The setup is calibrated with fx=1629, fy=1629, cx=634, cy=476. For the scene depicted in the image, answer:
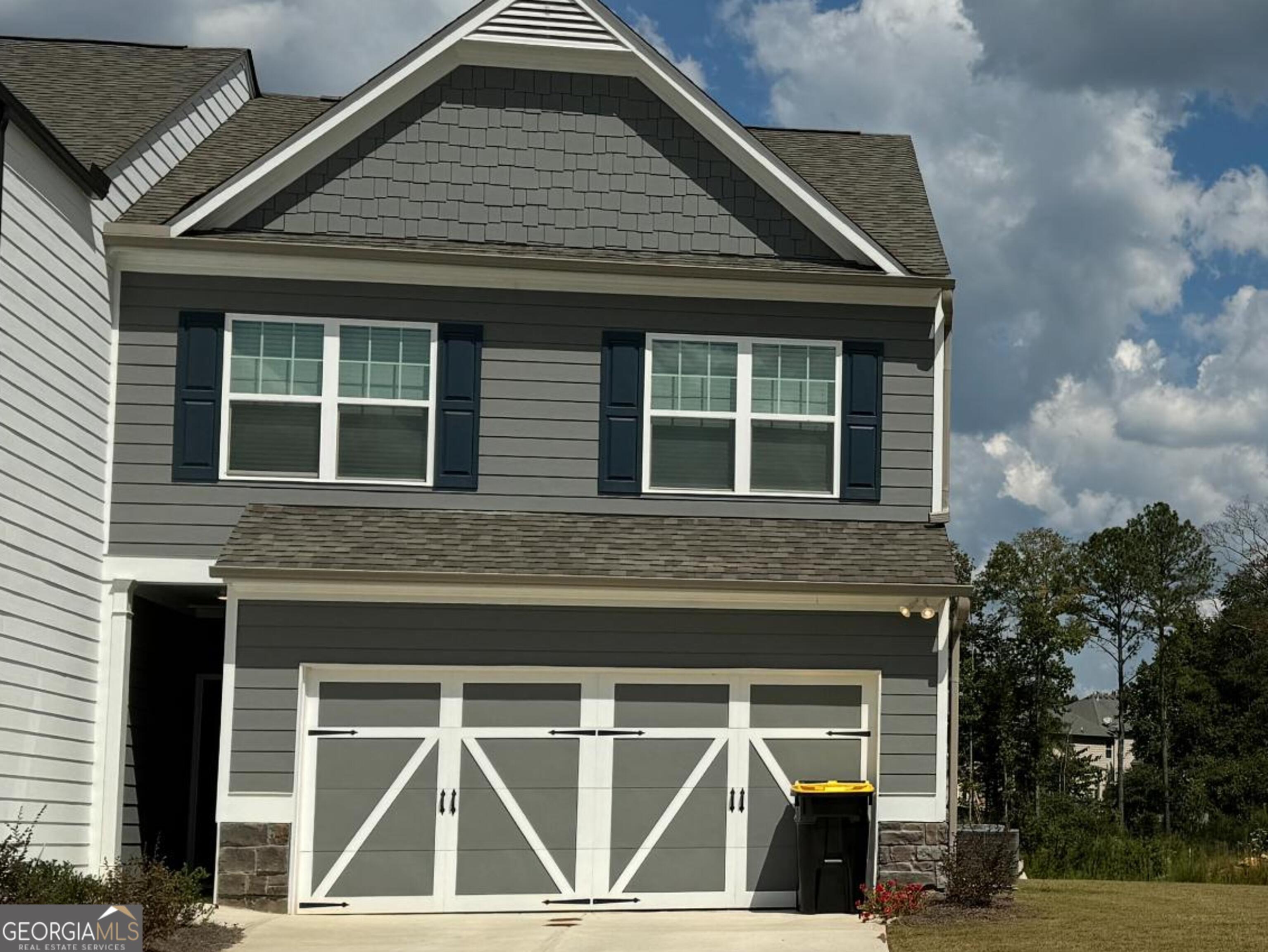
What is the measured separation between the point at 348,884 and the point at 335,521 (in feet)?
10.3

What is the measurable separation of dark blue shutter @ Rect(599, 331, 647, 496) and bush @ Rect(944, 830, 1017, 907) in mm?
4272

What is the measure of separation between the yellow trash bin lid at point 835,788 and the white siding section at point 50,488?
20.1ft

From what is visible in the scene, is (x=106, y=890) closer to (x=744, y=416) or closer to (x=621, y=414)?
(x=621, y=414)

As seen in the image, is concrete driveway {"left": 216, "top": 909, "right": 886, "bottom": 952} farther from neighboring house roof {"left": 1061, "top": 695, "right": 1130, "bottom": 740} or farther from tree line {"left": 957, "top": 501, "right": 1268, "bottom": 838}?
neighboring house roof {"left": 1061, "top": 695, "right": 1130, "bottom": 740}

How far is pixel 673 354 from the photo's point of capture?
15.1 m

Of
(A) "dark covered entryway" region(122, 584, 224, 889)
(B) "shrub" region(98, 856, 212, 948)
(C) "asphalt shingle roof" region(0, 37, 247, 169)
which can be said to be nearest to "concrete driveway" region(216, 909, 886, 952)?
(B) "shrub" region(98, 856, 212, 948)

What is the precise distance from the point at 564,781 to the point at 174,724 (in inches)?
193

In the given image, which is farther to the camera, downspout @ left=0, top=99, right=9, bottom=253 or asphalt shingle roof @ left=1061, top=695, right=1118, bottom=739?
asphalt shingle roof @ left=1061, top=695, right=1118, bottom=739

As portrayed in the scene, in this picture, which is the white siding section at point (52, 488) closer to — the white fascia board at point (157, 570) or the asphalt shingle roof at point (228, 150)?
the white fascia board at point (157, 570)

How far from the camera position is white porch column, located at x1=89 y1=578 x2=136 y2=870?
14109mm

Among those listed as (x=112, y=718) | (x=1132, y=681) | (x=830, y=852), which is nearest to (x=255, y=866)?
(x=112, y=718)

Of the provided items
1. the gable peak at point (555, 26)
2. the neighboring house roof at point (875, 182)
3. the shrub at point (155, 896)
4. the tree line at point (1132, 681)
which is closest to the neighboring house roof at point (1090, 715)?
the tree line at point (1132, 681)

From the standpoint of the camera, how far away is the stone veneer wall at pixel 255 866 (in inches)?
529

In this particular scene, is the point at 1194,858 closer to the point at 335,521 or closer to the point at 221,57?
the point at 335,521
